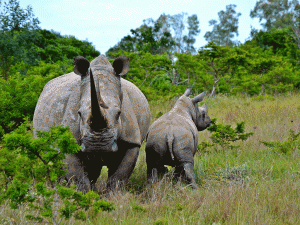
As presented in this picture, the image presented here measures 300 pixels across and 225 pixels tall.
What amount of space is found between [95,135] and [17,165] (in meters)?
0.75

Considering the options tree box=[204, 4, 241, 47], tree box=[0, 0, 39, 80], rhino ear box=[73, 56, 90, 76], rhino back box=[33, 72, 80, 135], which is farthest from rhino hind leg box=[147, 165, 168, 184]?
tree box=[204, 4, 241, 47]

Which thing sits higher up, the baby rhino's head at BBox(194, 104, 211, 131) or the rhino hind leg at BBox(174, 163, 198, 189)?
the baby rhino's head at BBox(194, 104, 211, 131)

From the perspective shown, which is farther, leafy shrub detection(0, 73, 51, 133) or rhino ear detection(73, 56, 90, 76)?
leafy shrub detection(0, 73, 51, 133)

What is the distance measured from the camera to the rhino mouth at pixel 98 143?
3.29 meters

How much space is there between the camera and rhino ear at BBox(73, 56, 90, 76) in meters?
3.80

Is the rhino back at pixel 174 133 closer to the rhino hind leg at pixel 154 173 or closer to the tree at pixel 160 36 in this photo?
the rhino hind leg at pixel 154 173

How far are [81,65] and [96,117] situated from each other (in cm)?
96

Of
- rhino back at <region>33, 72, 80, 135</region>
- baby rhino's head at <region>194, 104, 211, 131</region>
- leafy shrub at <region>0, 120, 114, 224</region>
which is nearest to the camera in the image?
leafy shrub at <region>0, 120, 114, 224</region>

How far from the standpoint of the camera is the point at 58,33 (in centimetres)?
3553

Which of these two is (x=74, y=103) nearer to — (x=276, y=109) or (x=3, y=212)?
(x=3, y=212)

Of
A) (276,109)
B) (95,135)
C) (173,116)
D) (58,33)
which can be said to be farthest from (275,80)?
(58,33)

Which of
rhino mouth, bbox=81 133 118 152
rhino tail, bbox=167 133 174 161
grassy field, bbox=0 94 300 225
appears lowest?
grassy field, bbox=0 94 300 225

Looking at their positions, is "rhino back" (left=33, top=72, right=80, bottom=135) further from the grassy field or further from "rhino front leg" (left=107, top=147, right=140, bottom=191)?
the grassy field

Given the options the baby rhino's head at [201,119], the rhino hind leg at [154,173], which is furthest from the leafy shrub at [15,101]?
the baby rhino's head at [201,119]
